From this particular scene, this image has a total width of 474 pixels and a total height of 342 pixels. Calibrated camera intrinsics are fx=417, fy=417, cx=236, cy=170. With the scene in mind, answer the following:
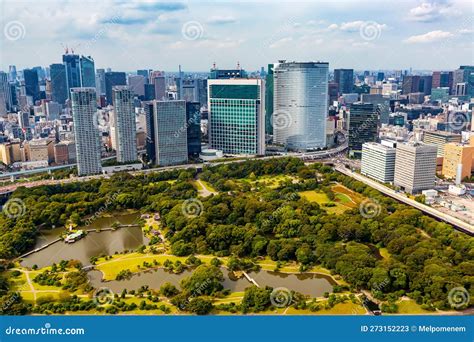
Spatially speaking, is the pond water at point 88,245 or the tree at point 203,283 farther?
the pond water at point 88,245

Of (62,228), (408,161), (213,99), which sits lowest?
(62,228)

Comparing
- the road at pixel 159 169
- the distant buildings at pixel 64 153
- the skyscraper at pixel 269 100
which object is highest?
the skyscraper at pixel 269 100

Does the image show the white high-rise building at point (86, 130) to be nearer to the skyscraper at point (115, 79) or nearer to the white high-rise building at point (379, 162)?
the white high-rise building at point (379, 162)

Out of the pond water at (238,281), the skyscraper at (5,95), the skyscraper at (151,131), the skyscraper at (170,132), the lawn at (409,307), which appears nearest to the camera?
the lawn at (409,307)

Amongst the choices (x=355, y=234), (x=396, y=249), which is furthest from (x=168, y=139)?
(x=396, y=249)

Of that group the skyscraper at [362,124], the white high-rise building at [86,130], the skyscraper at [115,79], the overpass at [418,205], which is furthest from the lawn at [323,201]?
the skyscraper at [115,79]

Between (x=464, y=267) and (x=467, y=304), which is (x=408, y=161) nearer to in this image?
(x=464, y=267)

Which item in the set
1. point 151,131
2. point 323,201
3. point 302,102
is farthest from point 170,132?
point 323,201
